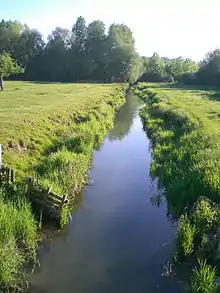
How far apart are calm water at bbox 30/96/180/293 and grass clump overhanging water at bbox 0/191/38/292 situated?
0.53 metres

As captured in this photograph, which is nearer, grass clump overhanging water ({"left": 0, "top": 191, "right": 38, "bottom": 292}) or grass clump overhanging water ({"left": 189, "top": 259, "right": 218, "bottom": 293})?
grass clump overhanging water ({"left": 189, "top": 259, "right": 218, "bottom": 293})

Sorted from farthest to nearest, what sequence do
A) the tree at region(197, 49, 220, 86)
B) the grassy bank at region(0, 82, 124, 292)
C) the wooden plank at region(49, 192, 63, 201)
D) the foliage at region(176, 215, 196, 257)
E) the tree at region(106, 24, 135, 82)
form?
the tree at region(106, 24, 135, 82)
the tree at region(197, 49, 220, 86)
the wooden plank at region(49, 192, 63, 201)
the foliage at region(176, 215, 196, 257)
the grassy bank at region(0, 82, 124, 292)

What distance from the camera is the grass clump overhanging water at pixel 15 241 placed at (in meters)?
10.7

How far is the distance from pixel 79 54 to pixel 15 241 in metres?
115

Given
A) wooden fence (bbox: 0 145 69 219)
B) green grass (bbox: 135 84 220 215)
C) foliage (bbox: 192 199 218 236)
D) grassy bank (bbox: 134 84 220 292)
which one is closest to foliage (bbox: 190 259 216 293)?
grassy bank (bbox: 134 84 220 292)

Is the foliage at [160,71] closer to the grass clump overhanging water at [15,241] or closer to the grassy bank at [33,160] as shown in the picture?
the grassy bank at [33,160]

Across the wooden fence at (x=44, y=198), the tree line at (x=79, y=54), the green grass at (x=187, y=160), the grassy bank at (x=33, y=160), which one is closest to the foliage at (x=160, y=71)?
the tree line at (x=79, y=54)

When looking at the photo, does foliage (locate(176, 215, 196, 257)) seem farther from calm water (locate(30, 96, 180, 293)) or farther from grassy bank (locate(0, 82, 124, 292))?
grassy bank (locate(0, 82, 124, 292))

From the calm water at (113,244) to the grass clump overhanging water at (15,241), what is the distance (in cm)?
53

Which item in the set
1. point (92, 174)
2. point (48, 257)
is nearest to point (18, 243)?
point (48, 257)

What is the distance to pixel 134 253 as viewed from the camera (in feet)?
42.9

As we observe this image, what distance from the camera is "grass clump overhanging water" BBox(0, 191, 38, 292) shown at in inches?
420

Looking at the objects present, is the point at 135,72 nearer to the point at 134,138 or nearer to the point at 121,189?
the point at 134,138

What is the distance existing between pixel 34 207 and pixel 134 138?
21.0 metres
